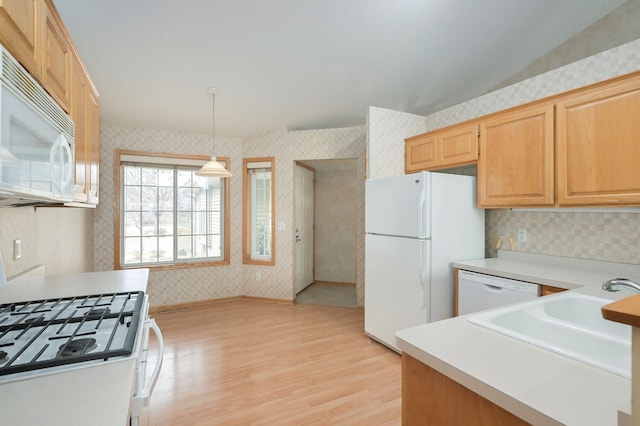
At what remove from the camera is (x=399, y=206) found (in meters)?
2.79

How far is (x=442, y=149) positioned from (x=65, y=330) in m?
3.06

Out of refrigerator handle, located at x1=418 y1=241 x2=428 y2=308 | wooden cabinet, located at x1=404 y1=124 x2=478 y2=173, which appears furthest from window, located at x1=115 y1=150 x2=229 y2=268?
refrigerator handle, located at x1=418 y1=241 x2=428 y2=308

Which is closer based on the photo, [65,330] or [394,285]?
[65,330]

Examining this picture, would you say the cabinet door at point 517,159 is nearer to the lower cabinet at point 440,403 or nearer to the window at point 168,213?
the lower cabinet at point 440,403

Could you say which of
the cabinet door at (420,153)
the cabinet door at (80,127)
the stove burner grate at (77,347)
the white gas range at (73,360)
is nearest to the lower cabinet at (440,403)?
the white gas range at (73,360)

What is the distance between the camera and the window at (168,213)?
13.4ft

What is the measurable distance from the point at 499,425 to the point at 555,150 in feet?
7.06

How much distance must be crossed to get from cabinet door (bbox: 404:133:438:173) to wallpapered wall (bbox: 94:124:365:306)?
0.92m

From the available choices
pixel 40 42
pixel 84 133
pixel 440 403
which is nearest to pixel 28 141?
→ pixel 40 42

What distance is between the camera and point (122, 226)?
4.04m

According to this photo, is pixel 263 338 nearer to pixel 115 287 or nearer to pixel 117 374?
pixel 115 287

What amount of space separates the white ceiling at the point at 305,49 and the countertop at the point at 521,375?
211 centimetres

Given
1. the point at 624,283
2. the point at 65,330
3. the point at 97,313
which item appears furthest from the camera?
the point at 97,313

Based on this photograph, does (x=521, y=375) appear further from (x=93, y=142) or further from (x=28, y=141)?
(x=93, y=142)
